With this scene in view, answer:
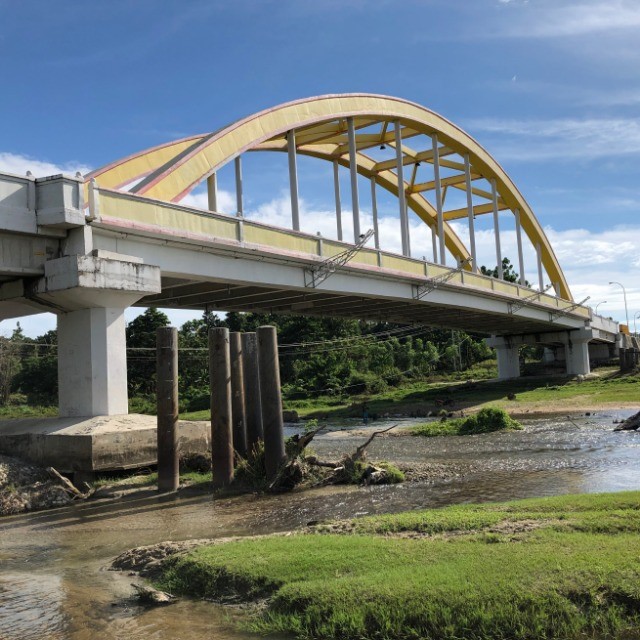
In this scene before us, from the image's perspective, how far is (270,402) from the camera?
46.6ft

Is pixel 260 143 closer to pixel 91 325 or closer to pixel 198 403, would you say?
pixel 91 325

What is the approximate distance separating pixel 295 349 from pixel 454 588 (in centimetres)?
5779

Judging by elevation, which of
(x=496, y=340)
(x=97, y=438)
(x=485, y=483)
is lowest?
(x=485, y=483)

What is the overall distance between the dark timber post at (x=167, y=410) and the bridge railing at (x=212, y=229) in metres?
2.96

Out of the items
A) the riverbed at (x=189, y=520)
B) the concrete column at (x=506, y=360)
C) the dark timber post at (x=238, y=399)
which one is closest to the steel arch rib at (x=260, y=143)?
the dark timber post at (x=238, y=399)

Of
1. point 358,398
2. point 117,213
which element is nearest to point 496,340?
point 358,398

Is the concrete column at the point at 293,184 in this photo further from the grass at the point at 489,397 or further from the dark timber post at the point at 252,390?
the grass at the point at 489,397

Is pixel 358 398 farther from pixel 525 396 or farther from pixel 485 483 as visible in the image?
pixel 485 483

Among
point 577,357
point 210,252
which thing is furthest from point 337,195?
point 577,357

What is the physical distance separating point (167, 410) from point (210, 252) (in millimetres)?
5688

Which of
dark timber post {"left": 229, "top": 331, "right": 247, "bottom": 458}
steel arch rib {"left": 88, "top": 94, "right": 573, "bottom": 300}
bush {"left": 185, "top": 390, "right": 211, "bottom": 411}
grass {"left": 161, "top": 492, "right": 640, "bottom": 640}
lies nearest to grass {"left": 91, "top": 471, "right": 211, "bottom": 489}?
dark timber post {"left": 229, "top": 331, "right": 247, "bottom": 458}

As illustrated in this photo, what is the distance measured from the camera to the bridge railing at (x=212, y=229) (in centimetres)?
1576

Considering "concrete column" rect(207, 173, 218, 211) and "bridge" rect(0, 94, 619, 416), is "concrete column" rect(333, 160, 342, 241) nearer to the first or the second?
"bridge" rect(0, 94, 619, 416)

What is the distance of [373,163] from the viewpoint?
131ft
